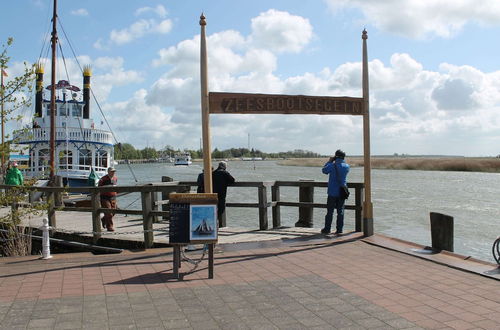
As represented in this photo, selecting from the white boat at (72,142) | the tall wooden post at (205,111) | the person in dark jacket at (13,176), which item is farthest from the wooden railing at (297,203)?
the white boat at (72,142)

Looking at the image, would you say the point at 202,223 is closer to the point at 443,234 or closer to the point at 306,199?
the point at 443,234

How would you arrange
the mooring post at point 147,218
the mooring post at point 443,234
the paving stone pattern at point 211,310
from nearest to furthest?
the paving stone pattern at point 211,310 → the mooring post at point 443,234 → the mooring post at point 147,218

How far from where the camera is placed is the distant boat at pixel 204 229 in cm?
640

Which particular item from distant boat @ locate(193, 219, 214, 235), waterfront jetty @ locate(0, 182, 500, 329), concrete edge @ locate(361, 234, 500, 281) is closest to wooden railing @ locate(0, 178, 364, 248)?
waterfront jetty @ locate(0, 182, 500, 329)

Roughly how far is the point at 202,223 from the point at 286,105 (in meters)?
3.06

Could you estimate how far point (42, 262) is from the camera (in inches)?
290

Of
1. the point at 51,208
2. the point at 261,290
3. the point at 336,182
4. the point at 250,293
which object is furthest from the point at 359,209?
the point at 51,208

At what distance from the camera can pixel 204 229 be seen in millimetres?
6418

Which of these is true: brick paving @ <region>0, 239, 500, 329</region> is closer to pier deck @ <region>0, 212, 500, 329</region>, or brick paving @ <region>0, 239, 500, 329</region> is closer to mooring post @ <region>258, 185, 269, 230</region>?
pier deck @ <region>0, 212, 500, 329</region>

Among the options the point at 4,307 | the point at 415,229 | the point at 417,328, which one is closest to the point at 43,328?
the point at 4,307

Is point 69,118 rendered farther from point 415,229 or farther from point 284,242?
point 284,242

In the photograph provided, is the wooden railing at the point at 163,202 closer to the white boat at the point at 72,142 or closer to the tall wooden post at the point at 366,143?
the tall wooden post at the point at 366,143

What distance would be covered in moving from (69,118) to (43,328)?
32625mm

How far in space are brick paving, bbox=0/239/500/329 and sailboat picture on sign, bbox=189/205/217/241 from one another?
0.55m
